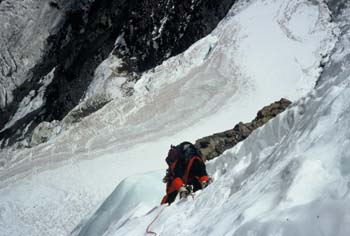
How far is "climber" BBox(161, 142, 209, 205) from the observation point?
6.10 metres

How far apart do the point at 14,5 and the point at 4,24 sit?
2.77 feet

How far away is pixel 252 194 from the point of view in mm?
3990

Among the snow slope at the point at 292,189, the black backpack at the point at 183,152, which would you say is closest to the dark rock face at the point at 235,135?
the black backpack at the point at 183,152

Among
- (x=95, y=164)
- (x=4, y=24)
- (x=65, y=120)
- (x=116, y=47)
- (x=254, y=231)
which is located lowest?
(x=254, y=231)

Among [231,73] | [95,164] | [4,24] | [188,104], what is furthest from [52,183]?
[4,24]

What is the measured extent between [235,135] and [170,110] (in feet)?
13.8

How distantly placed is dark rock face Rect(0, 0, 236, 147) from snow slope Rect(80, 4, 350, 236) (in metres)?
10.5

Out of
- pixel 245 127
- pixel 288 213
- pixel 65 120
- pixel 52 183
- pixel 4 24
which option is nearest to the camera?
pixel 288 213

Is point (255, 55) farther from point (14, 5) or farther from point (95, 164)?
point (14, 5)

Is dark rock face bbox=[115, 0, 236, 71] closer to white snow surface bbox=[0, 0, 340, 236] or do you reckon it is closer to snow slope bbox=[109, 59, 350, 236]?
white snow surface bbox=[0, 0, 340, 236]

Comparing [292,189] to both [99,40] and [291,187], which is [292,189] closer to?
[291,187]

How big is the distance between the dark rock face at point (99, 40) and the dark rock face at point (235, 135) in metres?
6.83

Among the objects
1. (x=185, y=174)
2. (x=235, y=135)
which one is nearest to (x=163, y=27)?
(x=235, y=135)

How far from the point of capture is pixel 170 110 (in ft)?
44.3
